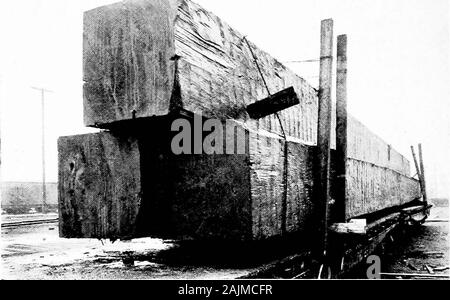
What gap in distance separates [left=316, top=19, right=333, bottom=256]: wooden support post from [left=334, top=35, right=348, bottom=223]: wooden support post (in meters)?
0.33

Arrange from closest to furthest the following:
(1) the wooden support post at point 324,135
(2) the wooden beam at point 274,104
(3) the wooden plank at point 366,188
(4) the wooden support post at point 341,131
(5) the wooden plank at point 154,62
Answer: (5) the wooden plank at point 154,62, (2) the wooden beam at point 274,104, (1) the wooden support post at point 324,135, (4) the wooden support post at point 341,131, (3) the wooden plank at point 366,188

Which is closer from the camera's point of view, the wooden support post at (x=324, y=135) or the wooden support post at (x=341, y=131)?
the wooden support post at (x=324, y=135)

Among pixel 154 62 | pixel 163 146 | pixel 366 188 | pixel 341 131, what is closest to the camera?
pixel 154 62

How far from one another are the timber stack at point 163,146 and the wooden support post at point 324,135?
402 mm

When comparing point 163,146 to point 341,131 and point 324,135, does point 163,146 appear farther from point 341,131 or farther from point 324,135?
point 341,131

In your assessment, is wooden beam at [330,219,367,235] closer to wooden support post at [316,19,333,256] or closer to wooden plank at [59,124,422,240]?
wooden support post at [316,19,333,256]

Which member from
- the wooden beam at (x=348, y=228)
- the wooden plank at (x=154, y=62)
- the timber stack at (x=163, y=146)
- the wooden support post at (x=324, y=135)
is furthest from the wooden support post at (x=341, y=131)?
the wooden plank at (x=154, y=62)

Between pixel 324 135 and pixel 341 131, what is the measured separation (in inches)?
16.0

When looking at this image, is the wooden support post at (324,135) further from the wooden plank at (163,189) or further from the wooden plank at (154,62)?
the wooden plank at (154,62)

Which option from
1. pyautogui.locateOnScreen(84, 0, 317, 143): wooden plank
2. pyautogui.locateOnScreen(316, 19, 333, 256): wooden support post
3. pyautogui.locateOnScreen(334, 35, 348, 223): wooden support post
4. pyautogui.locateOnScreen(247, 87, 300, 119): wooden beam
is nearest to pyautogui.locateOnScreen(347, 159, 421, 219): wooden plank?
pyautogui.locateOnScreen(334, 35, 348, 223): wooden support post

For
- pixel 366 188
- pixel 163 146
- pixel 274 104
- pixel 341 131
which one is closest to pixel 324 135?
pixel 341 131

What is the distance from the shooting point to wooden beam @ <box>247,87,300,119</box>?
1996 millimetres

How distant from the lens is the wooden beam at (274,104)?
2.00 m

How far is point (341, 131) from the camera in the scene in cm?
280
